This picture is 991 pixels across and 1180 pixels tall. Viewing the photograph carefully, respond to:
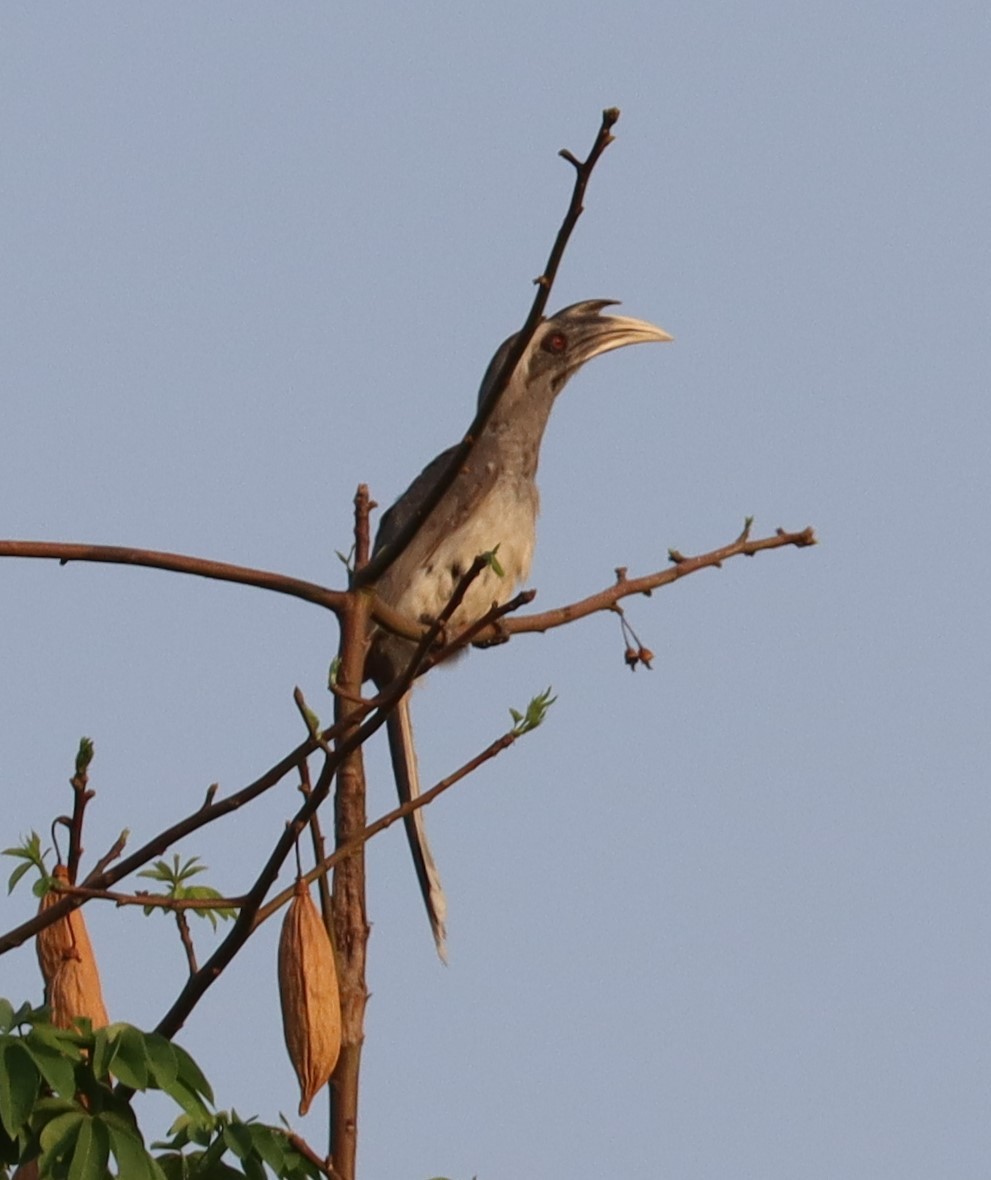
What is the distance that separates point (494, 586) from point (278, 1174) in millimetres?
3630

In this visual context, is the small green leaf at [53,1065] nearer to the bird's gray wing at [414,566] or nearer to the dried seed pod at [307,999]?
the dried seed pod at [307,999]

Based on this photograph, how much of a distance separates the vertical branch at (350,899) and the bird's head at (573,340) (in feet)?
13.1

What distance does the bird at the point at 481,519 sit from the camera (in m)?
6.24

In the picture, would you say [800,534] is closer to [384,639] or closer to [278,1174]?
[278,1174]

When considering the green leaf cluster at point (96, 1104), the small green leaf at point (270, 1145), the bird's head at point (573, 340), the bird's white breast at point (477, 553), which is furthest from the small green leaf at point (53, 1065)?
the bird's head at point (573, 340)

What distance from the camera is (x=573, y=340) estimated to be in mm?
7309

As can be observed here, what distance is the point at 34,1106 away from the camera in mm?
2648

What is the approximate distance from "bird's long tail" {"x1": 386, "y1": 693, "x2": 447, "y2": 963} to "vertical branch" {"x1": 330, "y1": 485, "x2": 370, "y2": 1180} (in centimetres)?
175

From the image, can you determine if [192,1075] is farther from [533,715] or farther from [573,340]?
[573,340]

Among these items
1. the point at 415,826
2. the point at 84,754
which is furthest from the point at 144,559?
the point at 415,826

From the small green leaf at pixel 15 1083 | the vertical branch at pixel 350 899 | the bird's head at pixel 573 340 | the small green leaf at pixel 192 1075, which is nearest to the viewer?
the small green leaf at pixel 15 1083

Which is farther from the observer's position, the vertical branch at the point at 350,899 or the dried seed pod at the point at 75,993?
the vertical branch at the point at 350,899

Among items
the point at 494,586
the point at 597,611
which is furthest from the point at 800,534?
the point at 494,586

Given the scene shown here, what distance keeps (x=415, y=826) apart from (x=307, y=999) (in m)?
2.89
